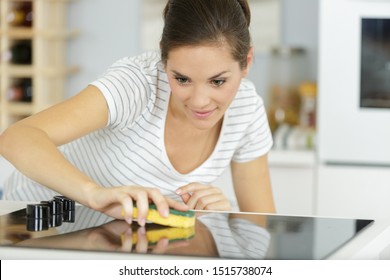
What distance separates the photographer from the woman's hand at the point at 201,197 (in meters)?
1.54

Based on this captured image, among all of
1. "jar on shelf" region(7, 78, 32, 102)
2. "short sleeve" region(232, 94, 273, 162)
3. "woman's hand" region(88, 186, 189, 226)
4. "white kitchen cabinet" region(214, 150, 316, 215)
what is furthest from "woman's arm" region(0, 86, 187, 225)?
"jar on shelf" region(7, 78, 32, 102)

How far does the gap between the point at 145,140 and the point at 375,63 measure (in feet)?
4.72

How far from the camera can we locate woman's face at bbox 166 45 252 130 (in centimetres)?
152

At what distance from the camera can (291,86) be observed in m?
3.37

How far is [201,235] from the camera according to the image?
121 cm

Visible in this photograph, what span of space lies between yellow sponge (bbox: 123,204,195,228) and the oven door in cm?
177

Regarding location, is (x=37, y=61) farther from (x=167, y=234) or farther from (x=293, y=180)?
(x=167, y=234)

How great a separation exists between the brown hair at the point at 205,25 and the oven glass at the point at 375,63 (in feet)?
4.47

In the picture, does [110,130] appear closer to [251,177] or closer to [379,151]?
[251,177]

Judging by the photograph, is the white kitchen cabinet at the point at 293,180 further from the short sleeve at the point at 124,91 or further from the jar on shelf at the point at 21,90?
the short sleeve at the point at 124,91

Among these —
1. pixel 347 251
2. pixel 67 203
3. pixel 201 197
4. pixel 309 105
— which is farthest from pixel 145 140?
pixel 309 105

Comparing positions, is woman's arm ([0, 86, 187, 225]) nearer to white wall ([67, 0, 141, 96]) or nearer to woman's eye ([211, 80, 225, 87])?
woman's eye ([211, 80, 225, 87])
